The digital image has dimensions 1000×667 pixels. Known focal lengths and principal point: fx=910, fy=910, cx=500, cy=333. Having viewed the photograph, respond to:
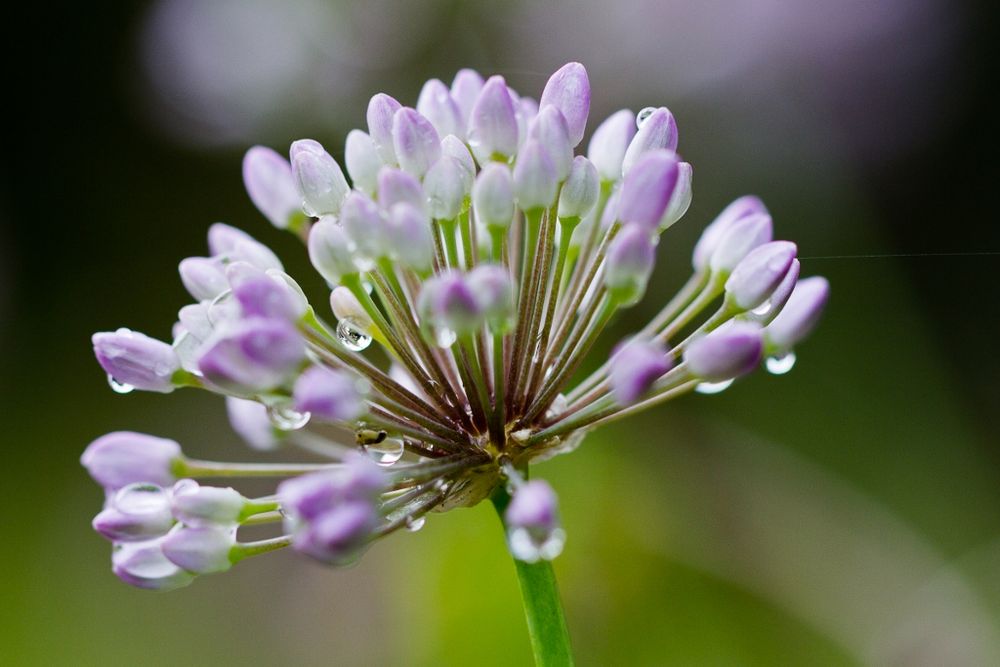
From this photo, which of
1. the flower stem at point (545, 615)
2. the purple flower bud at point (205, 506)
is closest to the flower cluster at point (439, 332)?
the purple flower bud at point (205, 506)

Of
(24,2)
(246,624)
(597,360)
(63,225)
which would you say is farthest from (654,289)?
(24,2)

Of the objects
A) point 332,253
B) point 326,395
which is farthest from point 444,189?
point 326,395

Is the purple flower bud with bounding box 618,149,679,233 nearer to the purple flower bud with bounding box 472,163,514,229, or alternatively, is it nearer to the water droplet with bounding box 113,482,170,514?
the purple flower bud with bounding box 472,163,514,229

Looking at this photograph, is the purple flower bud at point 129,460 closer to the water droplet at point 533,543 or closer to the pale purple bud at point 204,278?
the pale purple bud at point 204,278

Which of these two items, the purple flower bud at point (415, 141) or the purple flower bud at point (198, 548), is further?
the purple flower bud at point (415, 141)

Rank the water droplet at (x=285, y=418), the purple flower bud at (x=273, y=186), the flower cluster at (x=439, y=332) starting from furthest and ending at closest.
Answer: the purple flower bud at (x=273, y=186) < the water droplet at (x=285, y=418) < the flower cluster at (x=439, y=332)

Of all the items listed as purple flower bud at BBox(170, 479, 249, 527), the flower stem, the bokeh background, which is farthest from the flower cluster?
the bokeh background

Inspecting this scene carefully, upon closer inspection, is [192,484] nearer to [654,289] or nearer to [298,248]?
[654,289]
